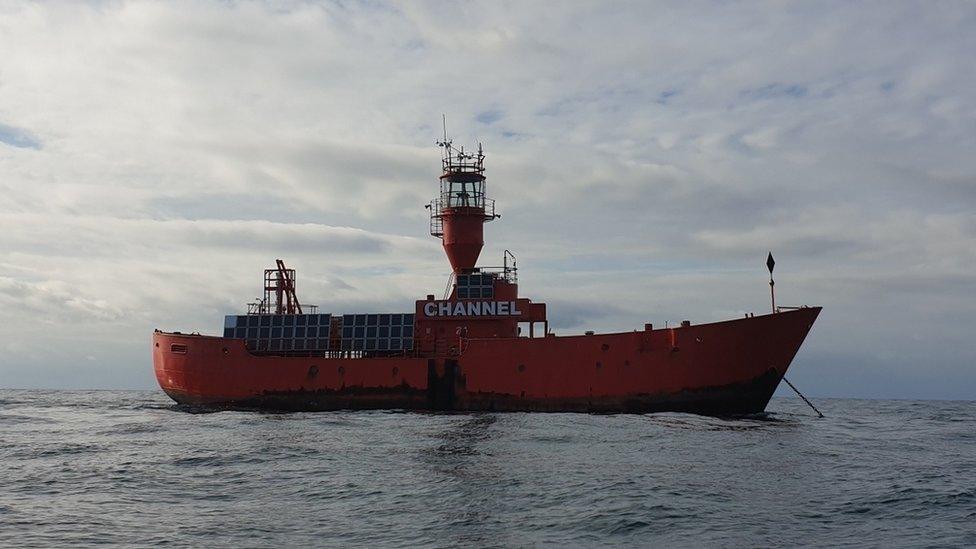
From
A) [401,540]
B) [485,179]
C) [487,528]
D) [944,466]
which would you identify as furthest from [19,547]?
[485,179]

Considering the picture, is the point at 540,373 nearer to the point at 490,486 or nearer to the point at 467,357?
the point at 467,357

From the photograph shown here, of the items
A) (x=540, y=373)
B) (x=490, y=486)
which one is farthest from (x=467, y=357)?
(x=490, y=486)

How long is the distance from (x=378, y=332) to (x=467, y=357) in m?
5.42

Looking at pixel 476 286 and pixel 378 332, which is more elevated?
pixel 476 286

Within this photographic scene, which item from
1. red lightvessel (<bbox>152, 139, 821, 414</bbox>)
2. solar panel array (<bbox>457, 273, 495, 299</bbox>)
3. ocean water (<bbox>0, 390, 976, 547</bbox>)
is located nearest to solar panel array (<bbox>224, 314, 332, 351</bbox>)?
red lightvessel (<bbox>152, 139, 821, 414</bbox>)

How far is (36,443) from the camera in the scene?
27.5m

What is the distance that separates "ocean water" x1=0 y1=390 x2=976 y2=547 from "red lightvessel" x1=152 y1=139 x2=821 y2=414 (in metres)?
3.69

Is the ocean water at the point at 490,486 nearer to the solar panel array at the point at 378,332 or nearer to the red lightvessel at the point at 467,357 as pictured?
the red lightvessel at the point at 467,357

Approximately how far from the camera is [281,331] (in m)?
41.5

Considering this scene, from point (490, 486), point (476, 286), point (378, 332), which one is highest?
point (476, 286)

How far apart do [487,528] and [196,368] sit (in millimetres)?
30802

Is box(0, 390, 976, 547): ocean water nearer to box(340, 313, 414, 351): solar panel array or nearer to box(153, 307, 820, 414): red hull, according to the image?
box(153, 307, 820, 414): red hull

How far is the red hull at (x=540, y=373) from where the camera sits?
111 feet

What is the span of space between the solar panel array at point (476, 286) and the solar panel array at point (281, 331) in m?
7.16
